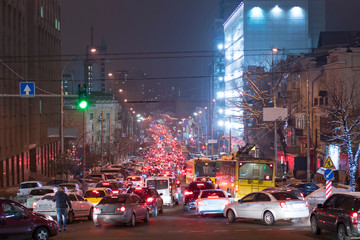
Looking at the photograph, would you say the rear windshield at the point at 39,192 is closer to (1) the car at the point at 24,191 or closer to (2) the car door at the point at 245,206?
(1) the car at the point at 24,191

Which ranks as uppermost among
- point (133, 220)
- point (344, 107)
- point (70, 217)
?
point (344, 107)

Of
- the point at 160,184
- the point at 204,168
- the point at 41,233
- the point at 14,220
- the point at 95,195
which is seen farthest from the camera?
the point at 204,168

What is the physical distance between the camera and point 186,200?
32.7 metres

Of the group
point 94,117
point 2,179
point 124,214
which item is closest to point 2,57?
point 2,179

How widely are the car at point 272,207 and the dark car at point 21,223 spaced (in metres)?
8.64

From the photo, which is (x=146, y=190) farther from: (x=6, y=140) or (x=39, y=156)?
(x=39, y=156)

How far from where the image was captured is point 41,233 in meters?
16.8

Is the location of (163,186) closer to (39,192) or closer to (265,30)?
(39,192)

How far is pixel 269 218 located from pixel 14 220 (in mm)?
10106

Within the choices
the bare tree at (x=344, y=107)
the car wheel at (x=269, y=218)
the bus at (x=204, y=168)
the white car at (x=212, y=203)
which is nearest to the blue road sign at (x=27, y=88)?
the white car at (x=212, y=203)

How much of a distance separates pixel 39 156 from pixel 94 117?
3477 centimetres

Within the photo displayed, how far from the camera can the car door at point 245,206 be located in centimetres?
2264

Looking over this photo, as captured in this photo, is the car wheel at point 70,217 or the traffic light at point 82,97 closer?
the car wheel at point 70,217

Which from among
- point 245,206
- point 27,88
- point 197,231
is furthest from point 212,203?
point 27,88
